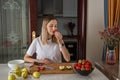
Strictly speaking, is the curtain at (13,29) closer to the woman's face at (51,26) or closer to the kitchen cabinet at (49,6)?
the kitchen cabinet at (49,6)

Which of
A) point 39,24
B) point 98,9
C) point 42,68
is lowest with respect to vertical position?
point 42,68

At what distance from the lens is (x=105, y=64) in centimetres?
254

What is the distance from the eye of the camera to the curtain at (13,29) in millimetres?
3102

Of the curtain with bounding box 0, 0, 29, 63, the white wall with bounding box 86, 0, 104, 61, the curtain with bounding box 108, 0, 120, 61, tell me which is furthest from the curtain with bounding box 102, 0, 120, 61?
the curtain with bounding box 0, 0, 29, 63

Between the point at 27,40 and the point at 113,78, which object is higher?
the point at 27,40

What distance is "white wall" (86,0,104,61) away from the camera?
3.06m

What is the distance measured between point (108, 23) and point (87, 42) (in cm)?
45

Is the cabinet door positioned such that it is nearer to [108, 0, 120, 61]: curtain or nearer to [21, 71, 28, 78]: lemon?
[108, 0, 120, 61]: curtain

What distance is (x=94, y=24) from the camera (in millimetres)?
3082

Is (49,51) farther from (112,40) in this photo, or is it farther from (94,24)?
(94,24)

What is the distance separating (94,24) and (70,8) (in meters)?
0.91

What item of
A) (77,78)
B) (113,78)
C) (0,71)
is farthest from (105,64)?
(0,71)

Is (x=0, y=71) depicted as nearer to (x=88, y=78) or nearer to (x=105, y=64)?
(x=88, y=78)

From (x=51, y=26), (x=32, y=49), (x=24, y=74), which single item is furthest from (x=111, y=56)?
(x=24, y=74)
